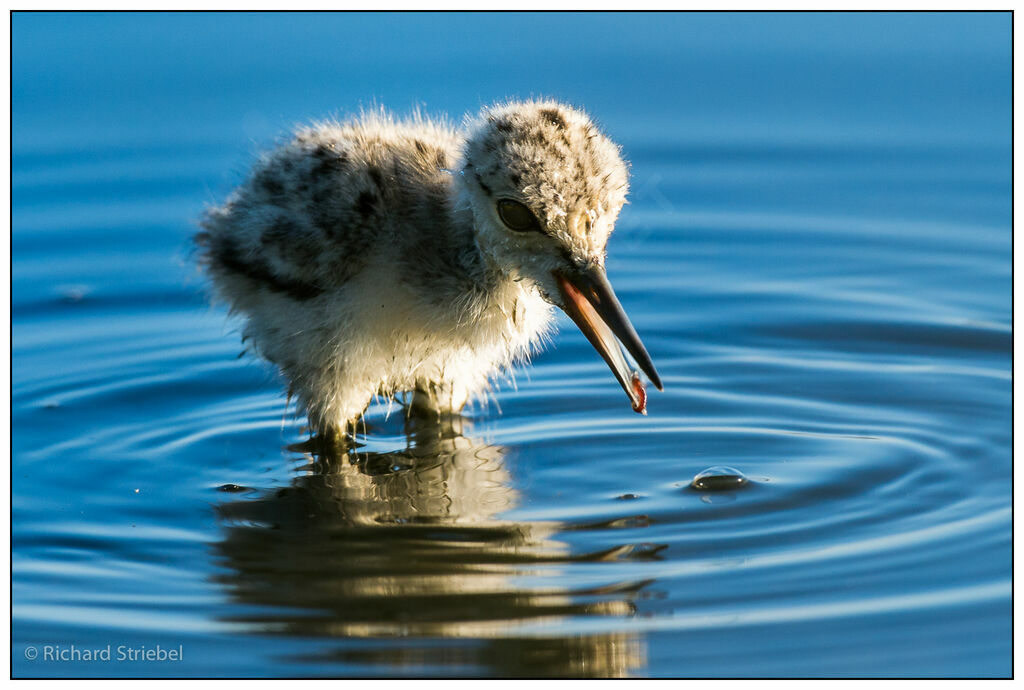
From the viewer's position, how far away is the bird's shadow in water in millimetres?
3688

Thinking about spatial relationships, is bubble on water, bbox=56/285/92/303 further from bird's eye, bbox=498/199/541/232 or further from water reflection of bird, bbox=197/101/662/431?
bird's eye, bbox=498/199/541/232

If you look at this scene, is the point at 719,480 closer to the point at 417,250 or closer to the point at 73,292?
the point at 417,250

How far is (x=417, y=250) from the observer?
15.5 ft

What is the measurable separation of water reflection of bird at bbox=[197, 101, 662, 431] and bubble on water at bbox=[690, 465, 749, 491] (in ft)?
1.20

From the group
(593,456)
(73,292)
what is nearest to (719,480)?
(593,456)

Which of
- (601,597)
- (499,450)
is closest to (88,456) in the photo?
(499,450)

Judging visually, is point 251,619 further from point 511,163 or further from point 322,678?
point 511,163

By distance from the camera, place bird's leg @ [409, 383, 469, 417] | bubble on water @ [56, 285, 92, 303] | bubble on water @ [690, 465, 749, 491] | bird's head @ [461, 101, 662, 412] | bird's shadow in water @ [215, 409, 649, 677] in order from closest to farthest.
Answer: bird's shadow in water @ [215, 409, 649, 677], bird's head @ [461, 101, 662, 412], bubble on water @ [690, 465, 749, 491], bird's leg @ [409, 383, 469, 417], bubble on water @ [56, 285, 92, 303]

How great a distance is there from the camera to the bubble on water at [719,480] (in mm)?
4676

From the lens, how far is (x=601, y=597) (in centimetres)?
393

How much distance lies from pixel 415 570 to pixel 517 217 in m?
1.16

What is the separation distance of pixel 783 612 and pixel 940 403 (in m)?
1.89

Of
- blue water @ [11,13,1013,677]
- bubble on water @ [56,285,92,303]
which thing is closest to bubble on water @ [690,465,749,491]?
blue water @ [11,13,1013,677]

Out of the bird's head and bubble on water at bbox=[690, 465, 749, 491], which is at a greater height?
the bird's head
